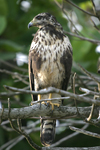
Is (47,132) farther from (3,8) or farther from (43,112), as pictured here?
(3,8)

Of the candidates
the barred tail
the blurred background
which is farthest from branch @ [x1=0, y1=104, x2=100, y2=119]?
the blurred background

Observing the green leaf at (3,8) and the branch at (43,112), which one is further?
the green leaf at (3,8)

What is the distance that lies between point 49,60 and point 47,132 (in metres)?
1.02

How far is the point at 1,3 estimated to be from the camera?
17.3 ft

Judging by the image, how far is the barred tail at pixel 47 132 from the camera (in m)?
3.78

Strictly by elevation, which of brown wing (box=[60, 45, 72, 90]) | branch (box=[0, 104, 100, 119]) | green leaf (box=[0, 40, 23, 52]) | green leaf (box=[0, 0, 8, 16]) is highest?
green leaf (box=[0, 0, 8, 16])

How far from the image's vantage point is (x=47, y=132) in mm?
3865

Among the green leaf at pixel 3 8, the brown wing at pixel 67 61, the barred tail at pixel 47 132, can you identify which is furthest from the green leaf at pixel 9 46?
the barred tail at pixel 47 132

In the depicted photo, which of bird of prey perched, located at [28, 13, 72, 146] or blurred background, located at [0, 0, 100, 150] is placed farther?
blurred background, located at [0, 0, 100, 150]

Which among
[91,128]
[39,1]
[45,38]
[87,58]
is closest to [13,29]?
[39,1]

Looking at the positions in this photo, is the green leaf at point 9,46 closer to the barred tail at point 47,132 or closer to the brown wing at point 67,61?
the brown wing at point 67,61

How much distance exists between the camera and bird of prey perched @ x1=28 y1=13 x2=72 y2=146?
376 centimetres

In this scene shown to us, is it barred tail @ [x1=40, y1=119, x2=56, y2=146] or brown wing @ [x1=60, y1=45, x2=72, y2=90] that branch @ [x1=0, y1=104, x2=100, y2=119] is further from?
brown wing @ [x1=60, y1=45, x2=72, y2=90]

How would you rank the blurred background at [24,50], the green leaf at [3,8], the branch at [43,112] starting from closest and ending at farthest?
the branch at [43,112]
the blurred background at [24,50]
the green leaf at [3,8]
